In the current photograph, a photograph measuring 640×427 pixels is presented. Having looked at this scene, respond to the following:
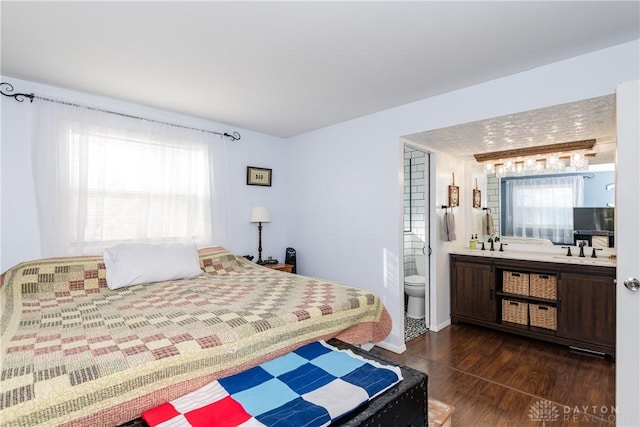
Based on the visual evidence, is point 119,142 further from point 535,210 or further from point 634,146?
point 535,210

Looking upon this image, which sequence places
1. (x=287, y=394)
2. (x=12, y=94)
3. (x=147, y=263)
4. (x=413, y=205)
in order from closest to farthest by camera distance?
(x=287, y=394)
(x=12, y=94)
(x=147, y=263)
(x=413, y=205)

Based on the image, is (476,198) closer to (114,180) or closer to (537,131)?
(537,131)

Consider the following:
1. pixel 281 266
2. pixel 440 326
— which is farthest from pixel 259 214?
pixel 440 326

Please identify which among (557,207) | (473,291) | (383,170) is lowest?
(473,291)

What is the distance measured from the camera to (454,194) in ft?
12.6

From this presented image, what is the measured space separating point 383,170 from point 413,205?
1184 millimetres

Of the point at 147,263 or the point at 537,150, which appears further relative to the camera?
the point at 537,150

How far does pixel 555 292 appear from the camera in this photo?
3.16 metres

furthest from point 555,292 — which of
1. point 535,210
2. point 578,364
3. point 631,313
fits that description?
point 631,313

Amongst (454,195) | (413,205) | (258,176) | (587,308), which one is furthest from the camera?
(413,205)

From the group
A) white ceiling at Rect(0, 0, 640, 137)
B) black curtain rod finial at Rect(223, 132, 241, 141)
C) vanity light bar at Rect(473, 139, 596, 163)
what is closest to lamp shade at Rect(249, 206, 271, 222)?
black curtain rod finial at Rect(223, 132, 241, 141)

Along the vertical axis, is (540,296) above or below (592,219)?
below

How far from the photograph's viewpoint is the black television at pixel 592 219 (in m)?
3.25

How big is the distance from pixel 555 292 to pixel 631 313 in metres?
1.65
